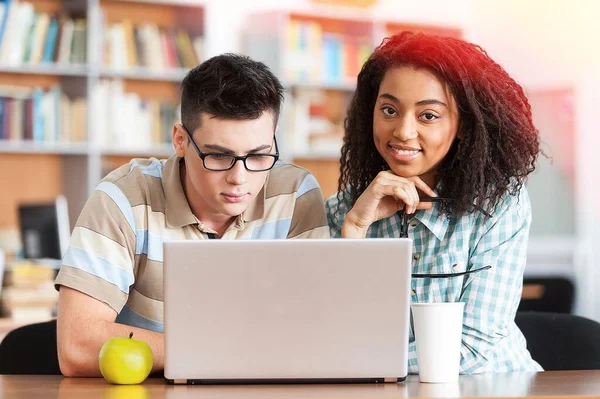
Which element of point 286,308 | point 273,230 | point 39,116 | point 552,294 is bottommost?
point 552,294

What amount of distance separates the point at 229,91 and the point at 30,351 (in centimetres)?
71

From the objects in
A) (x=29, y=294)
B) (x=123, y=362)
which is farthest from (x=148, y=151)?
(x=123, y=362)

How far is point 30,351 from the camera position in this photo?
1.98m

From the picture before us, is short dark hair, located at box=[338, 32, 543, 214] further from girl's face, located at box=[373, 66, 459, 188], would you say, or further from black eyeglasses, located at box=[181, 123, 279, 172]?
black eyeglasses, located at box=[181, 123, 279, 172]

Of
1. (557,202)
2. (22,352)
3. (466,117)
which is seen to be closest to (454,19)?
(557,202)

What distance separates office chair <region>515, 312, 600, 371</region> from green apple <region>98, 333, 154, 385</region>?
962 millimetres

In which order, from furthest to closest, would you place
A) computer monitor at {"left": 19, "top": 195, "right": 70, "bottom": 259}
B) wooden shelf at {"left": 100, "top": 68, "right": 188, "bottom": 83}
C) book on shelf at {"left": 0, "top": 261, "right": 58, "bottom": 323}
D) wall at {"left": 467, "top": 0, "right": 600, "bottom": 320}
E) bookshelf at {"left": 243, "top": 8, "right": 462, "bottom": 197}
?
1. wall at {"left": 467, "top": 0, "right": 600, "bottom": 320}
2. bookshelf at {"left": 243, "top": 8, "right": 462, "bottom": 197}
3. wooden shelf at {"left": 100, "top": 68, "right": 188, "bottom": 83}
4. computer monitor at {"left": 19, "top": 195, "right": 70, "bottom": 259}
5. book on shelf at {"left": 0, "top": 261, "right": 58, "bottom": 323}

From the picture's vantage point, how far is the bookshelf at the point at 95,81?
15.1 ft

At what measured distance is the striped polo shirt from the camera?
5.94 ft

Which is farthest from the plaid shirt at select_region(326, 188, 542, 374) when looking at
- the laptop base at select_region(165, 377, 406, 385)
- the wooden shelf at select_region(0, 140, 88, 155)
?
the wooden shelf at select_region(0, 140, 88, 155)

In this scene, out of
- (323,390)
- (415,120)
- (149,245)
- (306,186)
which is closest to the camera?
(323,390)

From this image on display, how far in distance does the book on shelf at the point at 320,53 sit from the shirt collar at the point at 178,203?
10.3 feet

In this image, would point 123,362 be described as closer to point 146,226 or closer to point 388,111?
point 146,226

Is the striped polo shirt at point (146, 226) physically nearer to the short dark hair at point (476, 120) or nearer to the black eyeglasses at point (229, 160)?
the black eyeglasses at point (229, 160)
